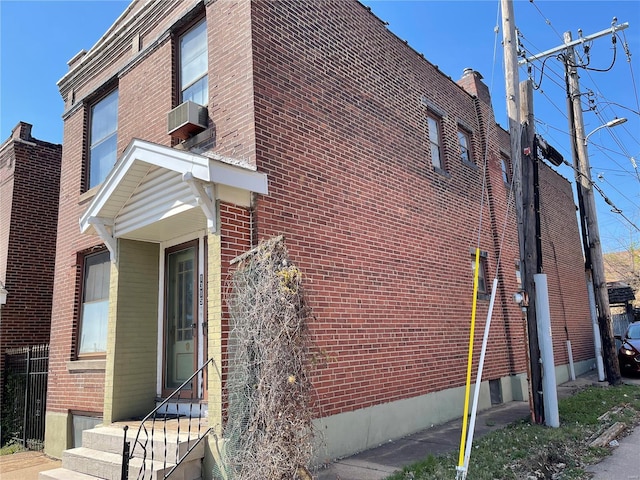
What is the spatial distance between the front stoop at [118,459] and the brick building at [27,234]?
5791mm

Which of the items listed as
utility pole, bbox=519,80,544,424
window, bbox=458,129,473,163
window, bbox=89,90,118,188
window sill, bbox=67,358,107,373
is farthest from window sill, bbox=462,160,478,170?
window sill, bbox=67,358,107,373

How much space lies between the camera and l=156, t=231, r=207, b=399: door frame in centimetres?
651

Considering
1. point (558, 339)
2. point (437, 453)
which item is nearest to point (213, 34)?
point (437, 453)

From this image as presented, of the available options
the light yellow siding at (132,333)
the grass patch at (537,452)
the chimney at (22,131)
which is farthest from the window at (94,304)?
the grass patch at (537,452)

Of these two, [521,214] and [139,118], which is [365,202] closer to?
[521,214]

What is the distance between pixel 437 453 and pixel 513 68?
678 cm

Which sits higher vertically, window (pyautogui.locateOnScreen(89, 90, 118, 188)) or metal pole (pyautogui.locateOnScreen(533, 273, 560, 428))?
window (pyautogui.locateOnScreen(89, 90, 118, 188))

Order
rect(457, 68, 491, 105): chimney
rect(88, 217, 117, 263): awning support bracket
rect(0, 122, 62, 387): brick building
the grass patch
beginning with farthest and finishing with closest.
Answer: rect(457, 68, 491, 105): chimney → rect(0, 122, 62, 387): brick building → rect(88, 217, 117, 263): awning support bracket → the grass patch

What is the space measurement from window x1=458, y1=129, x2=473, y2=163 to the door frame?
7.11m

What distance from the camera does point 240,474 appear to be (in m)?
4.39

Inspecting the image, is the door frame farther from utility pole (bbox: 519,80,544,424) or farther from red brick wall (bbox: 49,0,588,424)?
utility pole (bbox: 519,80,544,424)

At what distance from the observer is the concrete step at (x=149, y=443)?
5.06m

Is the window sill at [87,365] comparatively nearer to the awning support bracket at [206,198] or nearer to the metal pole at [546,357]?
the awning support bracket at [206,198]

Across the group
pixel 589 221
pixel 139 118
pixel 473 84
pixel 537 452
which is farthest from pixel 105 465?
pixel 589 221
